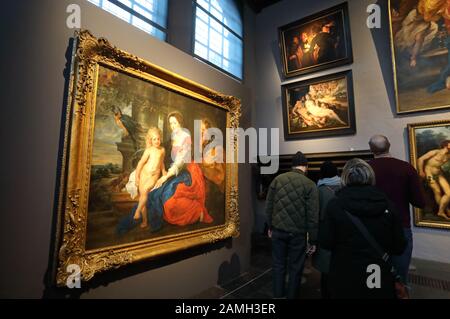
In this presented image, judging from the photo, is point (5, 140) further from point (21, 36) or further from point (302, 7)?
point (302, 7)

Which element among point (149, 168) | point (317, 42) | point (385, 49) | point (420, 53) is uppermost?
point (317, 42)

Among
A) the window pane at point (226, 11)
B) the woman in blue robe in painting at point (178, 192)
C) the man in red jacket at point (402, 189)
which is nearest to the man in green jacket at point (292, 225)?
the man in red jacket at point (402, 189)

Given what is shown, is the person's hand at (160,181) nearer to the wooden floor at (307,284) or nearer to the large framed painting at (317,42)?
the wooden floor at (307,284)

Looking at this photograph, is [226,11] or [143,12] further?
[226,11]

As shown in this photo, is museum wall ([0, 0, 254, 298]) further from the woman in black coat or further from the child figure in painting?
the woman in black coat

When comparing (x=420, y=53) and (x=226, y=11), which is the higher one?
(x=226, y=11)

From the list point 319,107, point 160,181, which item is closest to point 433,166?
point 319,107

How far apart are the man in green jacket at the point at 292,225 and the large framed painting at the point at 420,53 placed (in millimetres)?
3168

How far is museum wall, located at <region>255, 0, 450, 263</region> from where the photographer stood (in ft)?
13.7

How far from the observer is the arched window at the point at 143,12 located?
339 centimetres

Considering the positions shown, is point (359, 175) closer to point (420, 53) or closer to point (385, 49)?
point (420, 53)

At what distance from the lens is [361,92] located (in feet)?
16.1

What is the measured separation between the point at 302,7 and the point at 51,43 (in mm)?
5866

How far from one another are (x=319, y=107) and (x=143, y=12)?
13.1 feet
